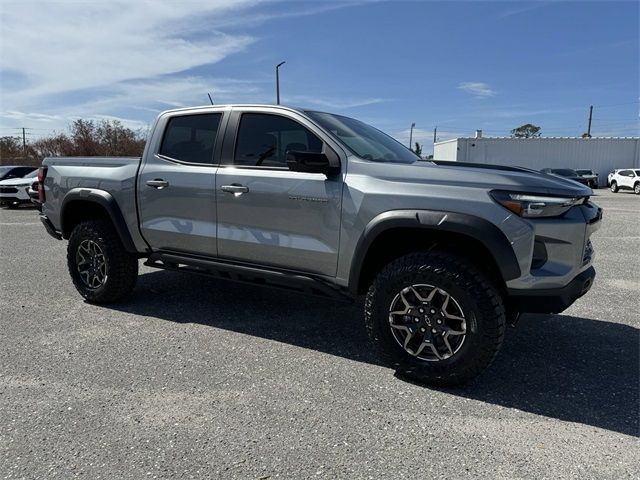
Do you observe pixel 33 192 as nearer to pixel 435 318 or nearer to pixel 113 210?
pixel 113 210

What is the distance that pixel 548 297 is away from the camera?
3070 mm

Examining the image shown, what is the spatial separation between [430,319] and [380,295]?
1.22ft

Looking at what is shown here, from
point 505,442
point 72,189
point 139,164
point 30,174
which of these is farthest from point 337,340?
point 30,174

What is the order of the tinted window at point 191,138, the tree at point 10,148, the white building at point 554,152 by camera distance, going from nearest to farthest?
Result: the tinted window at point 191,138 < the white building at point 554,152 < the tree at point 10,148

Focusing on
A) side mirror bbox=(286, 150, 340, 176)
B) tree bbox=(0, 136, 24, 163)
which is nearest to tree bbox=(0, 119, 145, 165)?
tree bbox=(0, 136, 24, 163)

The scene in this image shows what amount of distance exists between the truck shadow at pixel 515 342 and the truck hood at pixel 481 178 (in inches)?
35.3

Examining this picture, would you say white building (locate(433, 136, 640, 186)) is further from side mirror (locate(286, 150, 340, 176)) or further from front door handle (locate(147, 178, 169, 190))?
side mirror (locate(286, 150, 340, 176))

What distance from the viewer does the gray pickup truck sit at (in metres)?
3.09

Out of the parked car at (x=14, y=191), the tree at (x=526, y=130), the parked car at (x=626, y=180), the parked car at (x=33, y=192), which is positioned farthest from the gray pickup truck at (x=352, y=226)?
the tree at (x=526, y=130)

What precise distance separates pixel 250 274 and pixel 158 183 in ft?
4.17

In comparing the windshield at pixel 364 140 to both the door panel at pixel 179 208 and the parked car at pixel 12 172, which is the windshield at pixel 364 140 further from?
the parked car at pixel 12 172

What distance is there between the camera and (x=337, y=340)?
420 cm

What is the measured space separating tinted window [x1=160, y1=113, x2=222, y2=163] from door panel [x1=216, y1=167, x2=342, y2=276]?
1.20 ft

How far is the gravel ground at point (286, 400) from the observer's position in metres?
2.51
